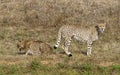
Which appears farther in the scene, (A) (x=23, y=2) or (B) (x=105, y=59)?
(A) (x=23, y=2)

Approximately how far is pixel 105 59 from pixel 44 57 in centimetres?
193

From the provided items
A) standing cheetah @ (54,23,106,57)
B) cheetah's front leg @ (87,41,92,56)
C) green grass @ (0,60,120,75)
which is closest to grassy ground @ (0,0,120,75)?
green grass @ (0,60,120,75)

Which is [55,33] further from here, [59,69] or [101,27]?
[59,69]

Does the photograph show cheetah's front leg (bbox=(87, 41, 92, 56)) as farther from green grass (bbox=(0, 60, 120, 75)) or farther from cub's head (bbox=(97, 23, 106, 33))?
green grass (bbox=(0, 60, 120, 75))

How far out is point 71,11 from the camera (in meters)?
20.9

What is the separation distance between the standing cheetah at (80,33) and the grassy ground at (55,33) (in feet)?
1.41

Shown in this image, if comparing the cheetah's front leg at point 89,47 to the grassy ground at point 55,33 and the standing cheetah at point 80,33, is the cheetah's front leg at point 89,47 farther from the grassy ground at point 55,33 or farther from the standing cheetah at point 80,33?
the grassy ground at point 55,33

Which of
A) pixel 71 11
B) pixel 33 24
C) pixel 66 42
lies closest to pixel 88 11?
pixel 71 11

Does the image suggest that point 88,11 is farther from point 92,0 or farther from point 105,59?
point 105,59

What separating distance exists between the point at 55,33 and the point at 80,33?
10.6 ft

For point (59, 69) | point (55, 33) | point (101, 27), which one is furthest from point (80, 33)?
point (55, 33)

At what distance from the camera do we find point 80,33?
1512cm

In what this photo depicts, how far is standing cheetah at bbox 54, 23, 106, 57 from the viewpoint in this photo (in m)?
14.9

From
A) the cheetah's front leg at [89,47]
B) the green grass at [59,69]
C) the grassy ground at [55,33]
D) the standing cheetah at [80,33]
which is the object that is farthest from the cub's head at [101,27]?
the green grass at [59,69]
